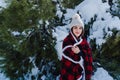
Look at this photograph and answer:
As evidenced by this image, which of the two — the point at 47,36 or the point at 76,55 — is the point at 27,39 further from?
the point at 76,55

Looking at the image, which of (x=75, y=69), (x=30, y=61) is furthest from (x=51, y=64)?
(x=75, y=69)

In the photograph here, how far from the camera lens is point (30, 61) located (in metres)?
5.19

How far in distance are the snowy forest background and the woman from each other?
78 cm

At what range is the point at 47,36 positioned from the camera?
17.0 feet

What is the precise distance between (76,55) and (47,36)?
1.03 meters

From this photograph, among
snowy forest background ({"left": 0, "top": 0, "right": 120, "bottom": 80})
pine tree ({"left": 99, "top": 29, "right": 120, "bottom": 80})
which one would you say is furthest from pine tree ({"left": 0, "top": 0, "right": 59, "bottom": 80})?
pine tree ({"left": 99, "top": 29, "right": 120, "bottom": 80})

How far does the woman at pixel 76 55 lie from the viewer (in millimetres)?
4211

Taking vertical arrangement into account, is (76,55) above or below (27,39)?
above

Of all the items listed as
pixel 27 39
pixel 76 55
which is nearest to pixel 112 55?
pixel 76 55

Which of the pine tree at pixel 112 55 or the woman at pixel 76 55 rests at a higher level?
the woman at pixel 76 55

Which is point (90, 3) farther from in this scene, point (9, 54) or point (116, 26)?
point (9, 54)

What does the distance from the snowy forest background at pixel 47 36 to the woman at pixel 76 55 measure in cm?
78

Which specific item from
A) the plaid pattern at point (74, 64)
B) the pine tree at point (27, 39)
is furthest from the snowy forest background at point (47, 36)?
the plaid pattern at point (74, 64)

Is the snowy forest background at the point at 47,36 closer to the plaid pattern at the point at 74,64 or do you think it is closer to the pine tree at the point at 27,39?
the pine tree at the point at 27,39
